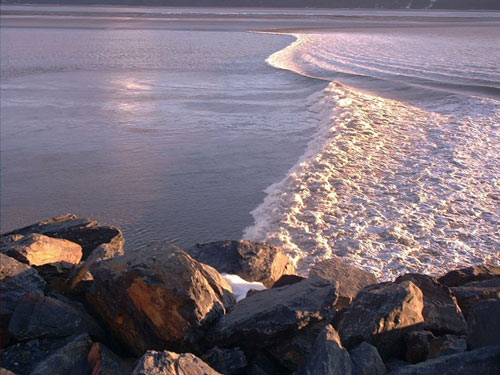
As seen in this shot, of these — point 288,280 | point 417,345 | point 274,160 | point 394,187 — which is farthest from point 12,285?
point 274,160

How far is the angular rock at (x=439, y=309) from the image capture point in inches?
142

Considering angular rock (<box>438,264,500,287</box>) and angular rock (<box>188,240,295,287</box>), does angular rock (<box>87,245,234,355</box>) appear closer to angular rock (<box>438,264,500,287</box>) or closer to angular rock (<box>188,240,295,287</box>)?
angular rock (<box>188,240,295,287</box>)

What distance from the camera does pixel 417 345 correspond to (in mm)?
3342

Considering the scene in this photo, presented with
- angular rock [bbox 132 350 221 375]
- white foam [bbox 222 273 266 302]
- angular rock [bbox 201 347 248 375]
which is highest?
angular rock [bbox 132 350 221 375]

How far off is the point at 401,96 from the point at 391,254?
31.9ft

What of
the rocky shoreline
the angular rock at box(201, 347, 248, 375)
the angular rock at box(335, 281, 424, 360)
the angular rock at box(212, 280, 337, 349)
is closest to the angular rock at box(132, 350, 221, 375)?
the rocky shoreline

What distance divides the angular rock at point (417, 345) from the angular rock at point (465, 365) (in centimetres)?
38

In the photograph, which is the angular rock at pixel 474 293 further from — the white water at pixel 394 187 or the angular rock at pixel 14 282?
the angular rock at pixel 14 282

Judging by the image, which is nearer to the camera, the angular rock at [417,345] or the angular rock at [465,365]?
the angular rock at [465,365]

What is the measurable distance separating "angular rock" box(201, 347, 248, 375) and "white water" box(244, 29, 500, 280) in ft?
7.16

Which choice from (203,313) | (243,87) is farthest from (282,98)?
(203,313)

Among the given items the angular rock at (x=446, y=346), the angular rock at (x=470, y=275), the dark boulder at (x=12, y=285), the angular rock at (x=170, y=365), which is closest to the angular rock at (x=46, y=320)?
the dark boulder at (x=12, y=285)

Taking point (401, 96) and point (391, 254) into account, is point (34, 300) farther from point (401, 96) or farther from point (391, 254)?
point (401, 96)

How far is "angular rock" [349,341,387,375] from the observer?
2.96 m
